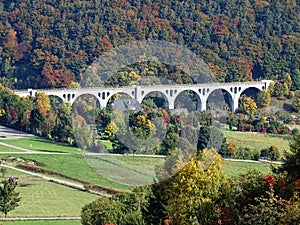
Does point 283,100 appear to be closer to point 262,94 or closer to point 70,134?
point 262,94

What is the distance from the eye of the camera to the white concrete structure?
5128 cm

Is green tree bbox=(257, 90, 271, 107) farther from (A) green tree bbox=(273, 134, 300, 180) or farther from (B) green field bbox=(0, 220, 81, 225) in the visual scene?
(A) green tree bbox=(273, 134, 300, 180)

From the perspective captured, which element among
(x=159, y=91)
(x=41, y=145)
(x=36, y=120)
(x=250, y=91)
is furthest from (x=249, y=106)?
(x=41, y=145)

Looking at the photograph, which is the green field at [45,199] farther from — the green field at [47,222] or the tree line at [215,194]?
the tree line at [215,194]

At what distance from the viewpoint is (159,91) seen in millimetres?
50875

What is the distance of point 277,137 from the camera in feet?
155

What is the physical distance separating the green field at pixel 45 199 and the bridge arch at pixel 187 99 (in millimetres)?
13633

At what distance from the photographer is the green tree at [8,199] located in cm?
2886

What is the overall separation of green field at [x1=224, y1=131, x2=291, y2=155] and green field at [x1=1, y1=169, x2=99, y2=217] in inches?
469

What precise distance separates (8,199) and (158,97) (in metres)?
23.9

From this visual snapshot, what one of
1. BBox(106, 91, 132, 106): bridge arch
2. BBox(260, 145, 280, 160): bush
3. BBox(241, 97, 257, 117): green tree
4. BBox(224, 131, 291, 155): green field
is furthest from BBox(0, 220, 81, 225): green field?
BBox(241, 97, 257, 117): green tree

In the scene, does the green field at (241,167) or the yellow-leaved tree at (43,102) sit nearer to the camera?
the green field at (241,167)

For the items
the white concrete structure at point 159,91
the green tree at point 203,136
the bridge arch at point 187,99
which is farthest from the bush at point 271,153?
the green tree at point 203,136

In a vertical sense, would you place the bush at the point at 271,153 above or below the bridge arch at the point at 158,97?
below
